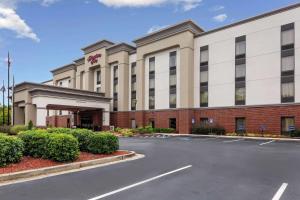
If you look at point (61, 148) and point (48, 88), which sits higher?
point (48, 88)

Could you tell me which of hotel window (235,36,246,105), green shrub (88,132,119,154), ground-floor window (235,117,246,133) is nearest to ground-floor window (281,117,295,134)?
ground-floor window (235,117,246,133)

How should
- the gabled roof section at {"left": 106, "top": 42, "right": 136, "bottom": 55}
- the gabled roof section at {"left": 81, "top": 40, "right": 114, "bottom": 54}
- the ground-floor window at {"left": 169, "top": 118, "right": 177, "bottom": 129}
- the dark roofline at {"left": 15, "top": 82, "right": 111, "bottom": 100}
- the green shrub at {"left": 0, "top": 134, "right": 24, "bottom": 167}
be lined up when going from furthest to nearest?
the gabled roof section at {"left": 81, "top": 40, "right": 114, "bottom": 54}
the gabled roof section at {"left": 106, "top": 42, "right": 136, "bottom": 55}
the dark roofline at {"left": 15, "top": 82, "right": 111, "bottom": 100}
the ground-floor window at {"left": 169, "top": 118, "right": 177, "bottom": 129}
the green shrub at {"left": 0, "top": 134, "right": 24, "bottom": 167}

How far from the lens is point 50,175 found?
33.4ft

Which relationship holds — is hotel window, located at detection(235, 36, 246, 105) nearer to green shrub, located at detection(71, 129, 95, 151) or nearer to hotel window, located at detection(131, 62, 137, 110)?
hotel window, located at detection(131, 62, 137, 110)

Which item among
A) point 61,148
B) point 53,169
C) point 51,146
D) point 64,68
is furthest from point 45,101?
point 53,169

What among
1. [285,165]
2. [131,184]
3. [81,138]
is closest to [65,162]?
[81,138]

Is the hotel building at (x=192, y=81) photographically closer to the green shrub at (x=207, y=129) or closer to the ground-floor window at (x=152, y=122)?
the ground-floor window at (x=152, y=122)

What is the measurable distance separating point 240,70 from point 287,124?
29.0 ft

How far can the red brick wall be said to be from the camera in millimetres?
34125

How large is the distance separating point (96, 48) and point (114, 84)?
8619 mm

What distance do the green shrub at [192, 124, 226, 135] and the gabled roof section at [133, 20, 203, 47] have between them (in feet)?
45.8

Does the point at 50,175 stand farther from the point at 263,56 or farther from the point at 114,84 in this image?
the point at 114,84

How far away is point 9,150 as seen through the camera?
10.8 meters

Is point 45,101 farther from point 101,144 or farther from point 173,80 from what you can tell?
point 101,144
